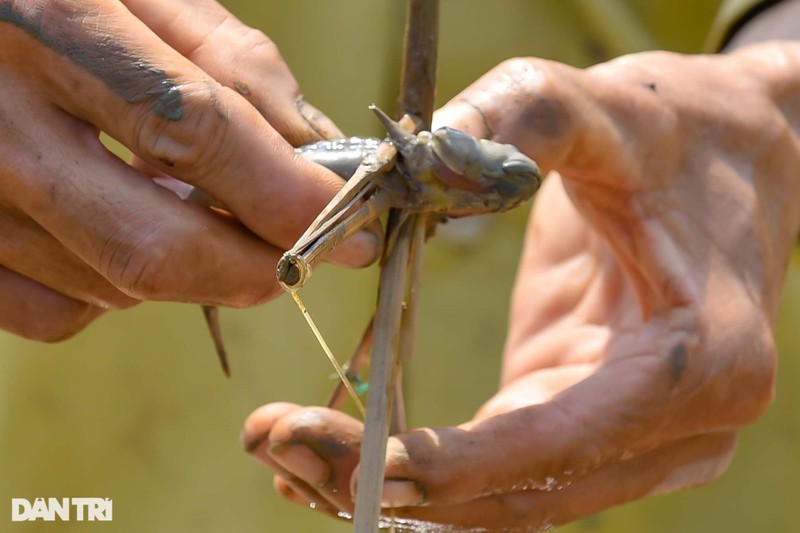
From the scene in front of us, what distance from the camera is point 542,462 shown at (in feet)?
1.73

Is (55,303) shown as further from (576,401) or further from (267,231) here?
(576,401)

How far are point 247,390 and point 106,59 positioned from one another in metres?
0.48

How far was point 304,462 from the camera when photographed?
1.63 feet

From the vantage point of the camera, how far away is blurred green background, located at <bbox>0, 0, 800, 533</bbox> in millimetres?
849

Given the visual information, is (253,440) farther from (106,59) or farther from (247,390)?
(247,390)

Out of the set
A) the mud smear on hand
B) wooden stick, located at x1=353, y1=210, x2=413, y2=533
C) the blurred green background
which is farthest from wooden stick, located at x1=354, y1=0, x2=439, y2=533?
the blurred green background

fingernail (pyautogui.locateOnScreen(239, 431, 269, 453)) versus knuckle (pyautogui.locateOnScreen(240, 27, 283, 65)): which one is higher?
knuckle (pyautogui.locateOnScreen(240, 27, 283, 65))

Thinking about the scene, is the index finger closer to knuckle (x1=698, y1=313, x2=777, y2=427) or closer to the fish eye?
the fish eye

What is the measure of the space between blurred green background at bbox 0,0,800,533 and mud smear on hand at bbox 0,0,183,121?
0.43 meters

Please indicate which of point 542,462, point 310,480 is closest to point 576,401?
point 542,462

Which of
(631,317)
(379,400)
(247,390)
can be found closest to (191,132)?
(379,400)

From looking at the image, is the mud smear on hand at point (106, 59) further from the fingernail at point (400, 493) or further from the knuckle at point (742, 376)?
the knuckle at point (742, 376)

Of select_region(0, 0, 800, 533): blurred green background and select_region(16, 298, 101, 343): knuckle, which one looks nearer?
select_region(16, 298, 101, 343): knuckle

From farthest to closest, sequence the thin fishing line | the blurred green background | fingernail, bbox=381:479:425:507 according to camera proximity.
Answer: the blurred green background, fingernail, bbox=381:479:425:507, the thin fishing line
